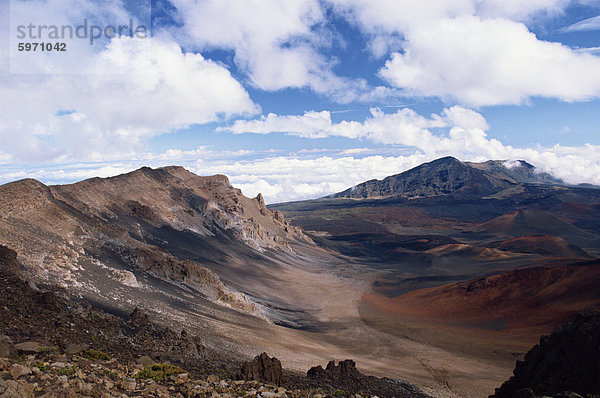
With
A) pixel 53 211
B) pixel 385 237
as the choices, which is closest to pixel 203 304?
pixel 53 211

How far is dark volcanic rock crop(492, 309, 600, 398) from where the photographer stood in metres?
15.4

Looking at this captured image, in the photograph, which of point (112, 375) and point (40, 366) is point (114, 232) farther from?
point (40, 366)

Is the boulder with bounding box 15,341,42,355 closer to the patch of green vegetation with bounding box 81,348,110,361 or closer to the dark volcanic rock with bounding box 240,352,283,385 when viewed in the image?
the patch of green vegetation with bounding box 81,348,110,361

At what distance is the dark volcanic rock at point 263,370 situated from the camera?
15.4m

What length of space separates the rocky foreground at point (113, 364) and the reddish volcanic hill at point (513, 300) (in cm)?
2829

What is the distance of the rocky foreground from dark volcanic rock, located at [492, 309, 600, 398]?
600 centimetres

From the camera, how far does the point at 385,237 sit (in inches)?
5881

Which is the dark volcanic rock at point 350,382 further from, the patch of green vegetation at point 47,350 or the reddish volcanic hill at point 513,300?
the reddish volcanic hill at point 513,300

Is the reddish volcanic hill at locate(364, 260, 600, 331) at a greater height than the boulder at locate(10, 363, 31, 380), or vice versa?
the boulder at locate(10, 363, 31, 380)

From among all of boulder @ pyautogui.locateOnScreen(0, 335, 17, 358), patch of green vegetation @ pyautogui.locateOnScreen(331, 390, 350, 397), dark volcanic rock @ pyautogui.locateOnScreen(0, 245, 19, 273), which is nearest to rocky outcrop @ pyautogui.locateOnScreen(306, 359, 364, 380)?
patch of green vegetation @ pyautogui.locateOnScreen(331, 390, 350, 397)

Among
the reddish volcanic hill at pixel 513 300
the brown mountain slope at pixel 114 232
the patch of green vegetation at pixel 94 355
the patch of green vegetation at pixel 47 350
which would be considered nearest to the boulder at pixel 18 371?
the patch of green vegetation at pixel 47 350

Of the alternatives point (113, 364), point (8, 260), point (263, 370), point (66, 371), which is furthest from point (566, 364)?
point (8, 260)

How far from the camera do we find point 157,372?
12.0 m

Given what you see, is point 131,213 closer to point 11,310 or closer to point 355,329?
Result: point 355,329
